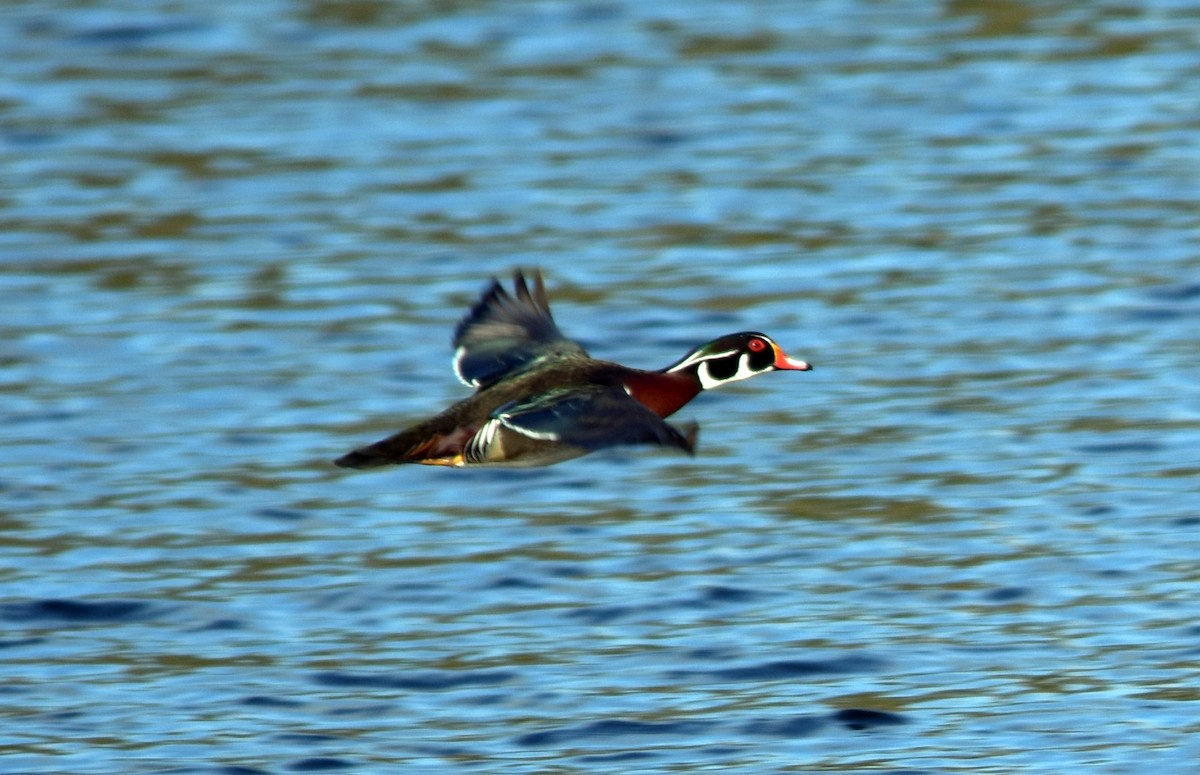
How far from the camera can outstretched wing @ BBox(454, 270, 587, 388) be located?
384 inches

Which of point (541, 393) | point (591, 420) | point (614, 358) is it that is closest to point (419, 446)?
point (541, 393)

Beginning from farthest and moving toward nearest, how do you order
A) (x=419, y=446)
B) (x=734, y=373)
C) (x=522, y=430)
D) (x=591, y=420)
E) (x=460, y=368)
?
(x=460, y=368)
(x=734, y=373)
(x=419, y=446)
(x=522, y=430)
(x=591, y=420)

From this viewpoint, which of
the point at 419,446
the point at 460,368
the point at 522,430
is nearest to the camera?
the point at 522,430

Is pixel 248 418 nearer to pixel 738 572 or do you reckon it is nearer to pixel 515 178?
pixel 738 572

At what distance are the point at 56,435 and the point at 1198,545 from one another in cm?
562

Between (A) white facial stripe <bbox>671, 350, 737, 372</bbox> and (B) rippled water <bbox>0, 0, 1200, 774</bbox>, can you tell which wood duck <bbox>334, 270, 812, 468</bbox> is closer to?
(A) white facial stripe <bbox>671, 350, 737, 372</bbox>

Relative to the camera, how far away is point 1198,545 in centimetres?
1066

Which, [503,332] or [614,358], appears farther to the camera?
[614,358]

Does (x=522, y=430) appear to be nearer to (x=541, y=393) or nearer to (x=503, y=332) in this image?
(x=541, y=393)

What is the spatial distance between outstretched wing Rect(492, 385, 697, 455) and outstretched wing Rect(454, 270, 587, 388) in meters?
0.87

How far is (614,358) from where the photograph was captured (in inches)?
543

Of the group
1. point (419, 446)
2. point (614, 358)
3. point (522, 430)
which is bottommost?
point (614, 358)

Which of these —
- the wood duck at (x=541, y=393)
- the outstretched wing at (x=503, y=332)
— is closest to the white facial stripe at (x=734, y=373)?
the wood duck at (x=541, y=393)

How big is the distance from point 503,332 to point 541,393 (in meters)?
0.99
